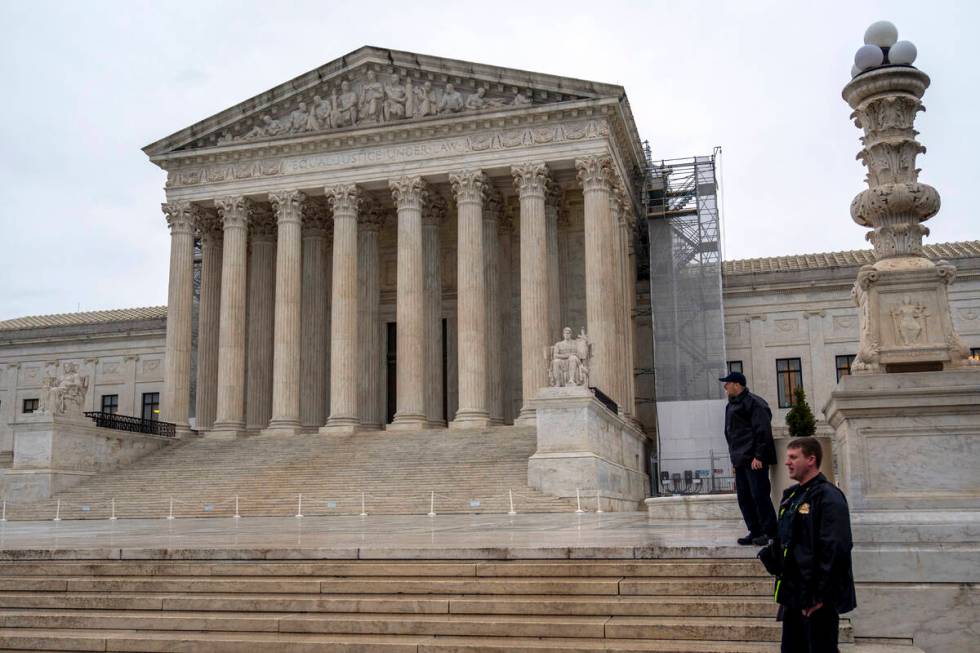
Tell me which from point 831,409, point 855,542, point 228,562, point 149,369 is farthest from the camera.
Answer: point 149,369

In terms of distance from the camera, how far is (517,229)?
43.7 m

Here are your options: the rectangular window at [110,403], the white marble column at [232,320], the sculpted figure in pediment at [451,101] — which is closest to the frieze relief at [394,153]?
the sculpted figure in pediment at [451,101]

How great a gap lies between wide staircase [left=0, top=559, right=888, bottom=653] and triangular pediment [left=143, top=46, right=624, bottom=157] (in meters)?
30.2

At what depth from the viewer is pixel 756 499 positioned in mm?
9633

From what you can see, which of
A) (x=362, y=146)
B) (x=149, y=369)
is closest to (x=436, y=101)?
(x=362, y=146)

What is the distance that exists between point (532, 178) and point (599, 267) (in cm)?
440

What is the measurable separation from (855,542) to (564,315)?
3557 cm

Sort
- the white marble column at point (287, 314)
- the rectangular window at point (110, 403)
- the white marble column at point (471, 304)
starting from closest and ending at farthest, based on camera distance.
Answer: the white marble column at point (471, 304), the white marble column at point (287, 314), the rectangular window at point (110, 403)

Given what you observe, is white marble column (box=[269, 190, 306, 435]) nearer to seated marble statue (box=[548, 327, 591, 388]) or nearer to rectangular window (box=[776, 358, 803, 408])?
seated marble statue (box=[548, 327, 591, 388])

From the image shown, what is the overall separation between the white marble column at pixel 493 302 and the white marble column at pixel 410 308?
3002 mm

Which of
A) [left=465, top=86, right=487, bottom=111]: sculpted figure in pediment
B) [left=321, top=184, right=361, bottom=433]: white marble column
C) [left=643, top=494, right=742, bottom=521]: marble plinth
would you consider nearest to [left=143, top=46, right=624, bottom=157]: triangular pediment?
[left=465, top=86, right=487, bottom=111]: sculpted figure in pediment

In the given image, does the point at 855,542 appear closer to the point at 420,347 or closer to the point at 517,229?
the point at 420,347

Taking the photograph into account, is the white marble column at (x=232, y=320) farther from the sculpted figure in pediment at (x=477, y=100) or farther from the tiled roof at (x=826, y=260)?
the tiled roof at (x=826, y=260)

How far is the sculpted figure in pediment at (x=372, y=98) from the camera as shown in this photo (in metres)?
40.0
